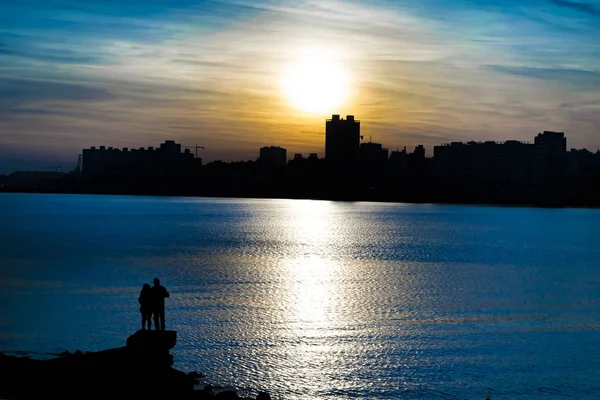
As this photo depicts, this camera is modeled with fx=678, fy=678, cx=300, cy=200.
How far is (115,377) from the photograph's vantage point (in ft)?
67.3

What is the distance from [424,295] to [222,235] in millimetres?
74070

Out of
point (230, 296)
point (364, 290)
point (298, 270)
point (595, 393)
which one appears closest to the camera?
point (595, 393)

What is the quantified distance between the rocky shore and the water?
13.4 feet

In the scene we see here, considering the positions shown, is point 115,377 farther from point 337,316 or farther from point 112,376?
point 337,316

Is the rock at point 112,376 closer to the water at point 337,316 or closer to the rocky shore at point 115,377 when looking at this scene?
the rocky shore at point 115,377

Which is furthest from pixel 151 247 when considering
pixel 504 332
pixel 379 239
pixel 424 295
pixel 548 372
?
pixel 548 372

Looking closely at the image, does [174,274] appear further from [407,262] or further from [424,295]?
[407,262]

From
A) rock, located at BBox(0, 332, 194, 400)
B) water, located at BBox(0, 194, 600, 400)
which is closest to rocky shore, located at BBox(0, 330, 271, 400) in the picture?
rock, located at BBox(0, 332, 194, 400)

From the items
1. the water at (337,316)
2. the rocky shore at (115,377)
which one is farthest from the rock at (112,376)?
Answer: the water at (337,316)

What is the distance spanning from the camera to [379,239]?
116000 millimetres

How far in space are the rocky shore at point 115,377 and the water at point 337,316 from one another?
409cm

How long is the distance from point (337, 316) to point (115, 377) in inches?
855

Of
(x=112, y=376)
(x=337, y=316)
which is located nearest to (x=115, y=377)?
(x=112, y=376)

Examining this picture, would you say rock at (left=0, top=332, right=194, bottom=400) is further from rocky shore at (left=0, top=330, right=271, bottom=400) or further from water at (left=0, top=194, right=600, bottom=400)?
water at (left=0, top=194, right=600, bottom=400)
